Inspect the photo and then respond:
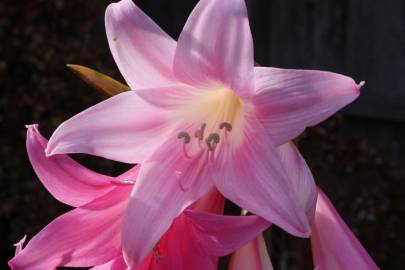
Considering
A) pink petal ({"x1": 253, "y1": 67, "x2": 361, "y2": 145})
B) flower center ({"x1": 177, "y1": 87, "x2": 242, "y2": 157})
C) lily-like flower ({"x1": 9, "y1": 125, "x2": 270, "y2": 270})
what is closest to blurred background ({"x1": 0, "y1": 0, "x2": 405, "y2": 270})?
flower center ({"x1": 177, "y1": 87, "x2": 242, "y2": 157})

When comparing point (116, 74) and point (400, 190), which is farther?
point (400, 190)

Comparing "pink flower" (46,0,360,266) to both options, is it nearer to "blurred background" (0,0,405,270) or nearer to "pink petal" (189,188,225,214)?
"pink petal" (189,188,225,214)

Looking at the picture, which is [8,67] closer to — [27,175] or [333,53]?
[27,175]

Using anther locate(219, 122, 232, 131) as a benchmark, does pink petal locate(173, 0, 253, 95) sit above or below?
above

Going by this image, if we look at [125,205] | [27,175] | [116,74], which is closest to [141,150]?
[125,205]

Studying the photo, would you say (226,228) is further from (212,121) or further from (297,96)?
(212,121)

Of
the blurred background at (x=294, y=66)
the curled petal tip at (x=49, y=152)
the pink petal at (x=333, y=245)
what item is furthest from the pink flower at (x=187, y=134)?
the blurred background at (x=294, y=66)

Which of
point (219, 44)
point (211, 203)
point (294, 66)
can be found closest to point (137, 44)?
point (219, 44)
